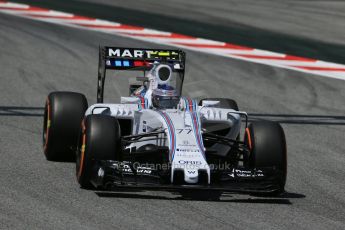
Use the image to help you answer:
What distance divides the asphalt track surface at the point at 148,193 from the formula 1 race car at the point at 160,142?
0.76 ft

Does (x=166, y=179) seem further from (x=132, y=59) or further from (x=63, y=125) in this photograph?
(x=132, y=59)

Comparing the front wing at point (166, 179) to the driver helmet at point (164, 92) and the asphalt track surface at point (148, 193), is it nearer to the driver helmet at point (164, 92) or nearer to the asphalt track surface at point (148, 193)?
the asphalt track surface at point (148, 193)

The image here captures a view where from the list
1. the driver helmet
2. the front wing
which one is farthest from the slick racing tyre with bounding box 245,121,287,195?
the driver helmet

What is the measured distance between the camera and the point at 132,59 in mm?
13305

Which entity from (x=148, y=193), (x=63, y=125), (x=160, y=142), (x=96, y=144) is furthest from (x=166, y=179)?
(x=63, y=125)

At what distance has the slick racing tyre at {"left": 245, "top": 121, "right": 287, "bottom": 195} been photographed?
11.0 m

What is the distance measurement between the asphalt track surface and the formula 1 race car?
0.76 ft

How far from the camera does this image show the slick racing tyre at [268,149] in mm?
10992

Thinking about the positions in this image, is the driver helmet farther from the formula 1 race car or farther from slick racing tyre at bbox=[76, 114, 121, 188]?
slick racing tyre at bbox=[76, 114, 121, 188]

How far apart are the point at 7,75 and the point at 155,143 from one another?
23.8 ft

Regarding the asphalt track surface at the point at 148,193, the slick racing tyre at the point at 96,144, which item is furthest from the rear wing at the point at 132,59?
the slick racing tyre at the point at 96,144

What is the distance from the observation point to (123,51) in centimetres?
1338

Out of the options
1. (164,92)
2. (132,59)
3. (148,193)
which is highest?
(132,59)

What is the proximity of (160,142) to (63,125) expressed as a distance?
1.27 meters
